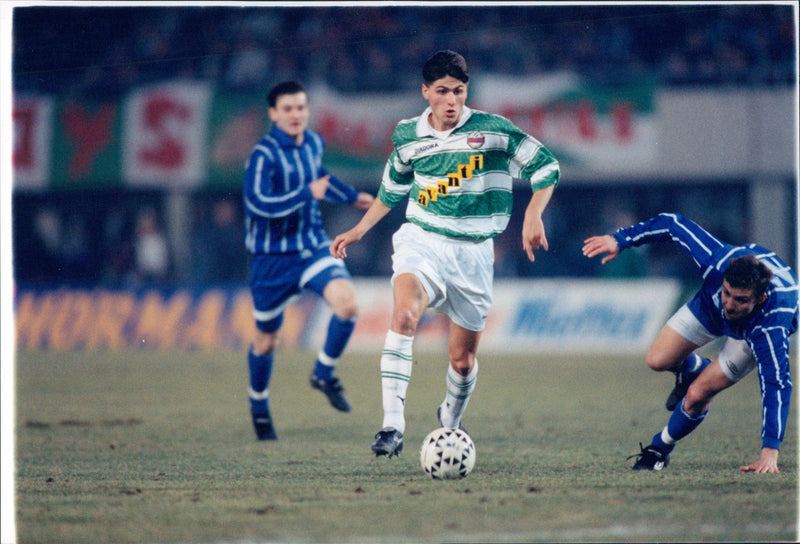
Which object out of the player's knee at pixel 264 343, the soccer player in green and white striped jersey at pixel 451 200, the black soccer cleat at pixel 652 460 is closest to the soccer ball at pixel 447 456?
the soccer player in green and white striped jersey at pixel 451 200

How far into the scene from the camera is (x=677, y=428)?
223 inches

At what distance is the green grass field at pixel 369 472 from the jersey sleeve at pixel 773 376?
0.78 feet

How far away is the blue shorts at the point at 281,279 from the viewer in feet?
24.3

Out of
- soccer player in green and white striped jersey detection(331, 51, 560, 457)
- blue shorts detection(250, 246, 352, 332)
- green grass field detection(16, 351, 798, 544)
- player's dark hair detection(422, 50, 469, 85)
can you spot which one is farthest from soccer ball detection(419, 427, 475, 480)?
blue shorts detection(250, 246, 352, 332)

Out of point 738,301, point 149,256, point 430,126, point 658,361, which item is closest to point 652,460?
point 658,361

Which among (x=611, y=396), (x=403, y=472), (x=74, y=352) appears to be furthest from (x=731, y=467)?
(x=74, y=352)

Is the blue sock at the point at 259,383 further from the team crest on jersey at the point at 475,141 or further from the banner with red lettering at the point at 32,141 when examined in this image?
the banner with red lettering at the point at 32,141

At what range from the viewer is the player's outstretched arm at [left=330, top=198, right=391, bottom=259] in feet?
18.8

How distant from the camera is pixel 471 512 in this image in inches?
170

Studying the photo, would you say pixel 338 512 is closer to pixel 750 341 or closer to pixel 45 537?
pixel 45 537

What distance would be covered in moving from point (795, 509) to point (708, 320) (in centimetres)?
155

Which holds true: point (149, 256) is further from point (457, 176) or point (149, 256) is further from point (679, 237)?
point (679, 237)

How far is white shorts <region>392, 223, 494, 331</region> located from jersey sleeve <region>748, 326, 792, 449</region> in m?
1.51

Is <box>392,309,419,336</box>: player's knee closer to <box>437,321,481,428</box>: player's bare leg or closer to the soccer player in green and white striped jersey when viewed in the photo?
the soccer player in green and white striped jersey
